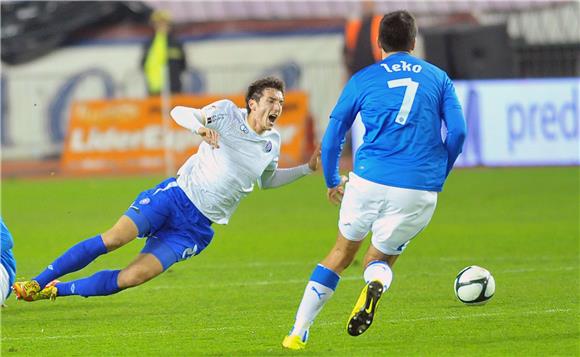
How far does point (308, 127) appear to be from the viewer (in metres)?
23.9

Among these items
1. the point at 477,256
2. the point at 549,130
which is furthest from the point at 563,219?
the point at 549,130

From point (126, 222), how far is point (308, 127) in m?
14.6

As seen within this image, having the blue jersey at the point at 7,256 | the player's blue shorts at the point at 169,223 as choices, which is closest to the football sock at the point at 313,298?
the player's blue shorts at the point at 169,223

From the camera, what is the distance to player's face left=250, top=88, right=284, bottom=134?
366 inches

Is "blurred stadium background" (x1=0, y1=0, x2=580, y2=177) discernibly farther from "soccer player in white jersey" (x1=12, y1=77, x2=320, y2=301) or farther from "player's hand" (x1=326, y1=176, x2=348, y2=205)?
"player's hand" (x1=326, y1=176, x2=348, y2=205)

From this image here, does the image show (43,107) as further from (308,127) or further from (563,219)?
(563,219)

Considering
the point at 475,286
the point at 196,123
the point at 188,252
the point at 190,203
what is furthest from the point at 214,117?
the point at 475,286

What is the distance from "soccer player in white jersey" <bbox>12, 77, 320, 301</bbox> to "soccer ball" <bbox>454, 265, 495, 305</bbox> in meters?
1.42

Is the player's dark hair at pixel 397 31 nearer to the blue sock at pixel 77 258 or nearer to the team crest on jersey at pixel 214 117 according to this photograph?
the team crest on jersey at pixel 214 117

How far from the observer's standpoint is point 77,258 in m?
9.52

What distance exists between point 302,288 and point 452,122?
374cm

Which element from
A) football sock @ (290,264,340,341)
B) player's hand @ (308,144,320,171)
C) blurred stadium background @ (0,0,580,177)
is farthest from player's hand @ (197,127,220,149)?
blurred stadium background @ (0,0,580,177)

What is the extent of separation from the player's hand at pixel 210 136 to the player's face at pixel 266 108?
407 mm

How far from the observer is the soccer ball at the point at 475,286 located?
937cm
